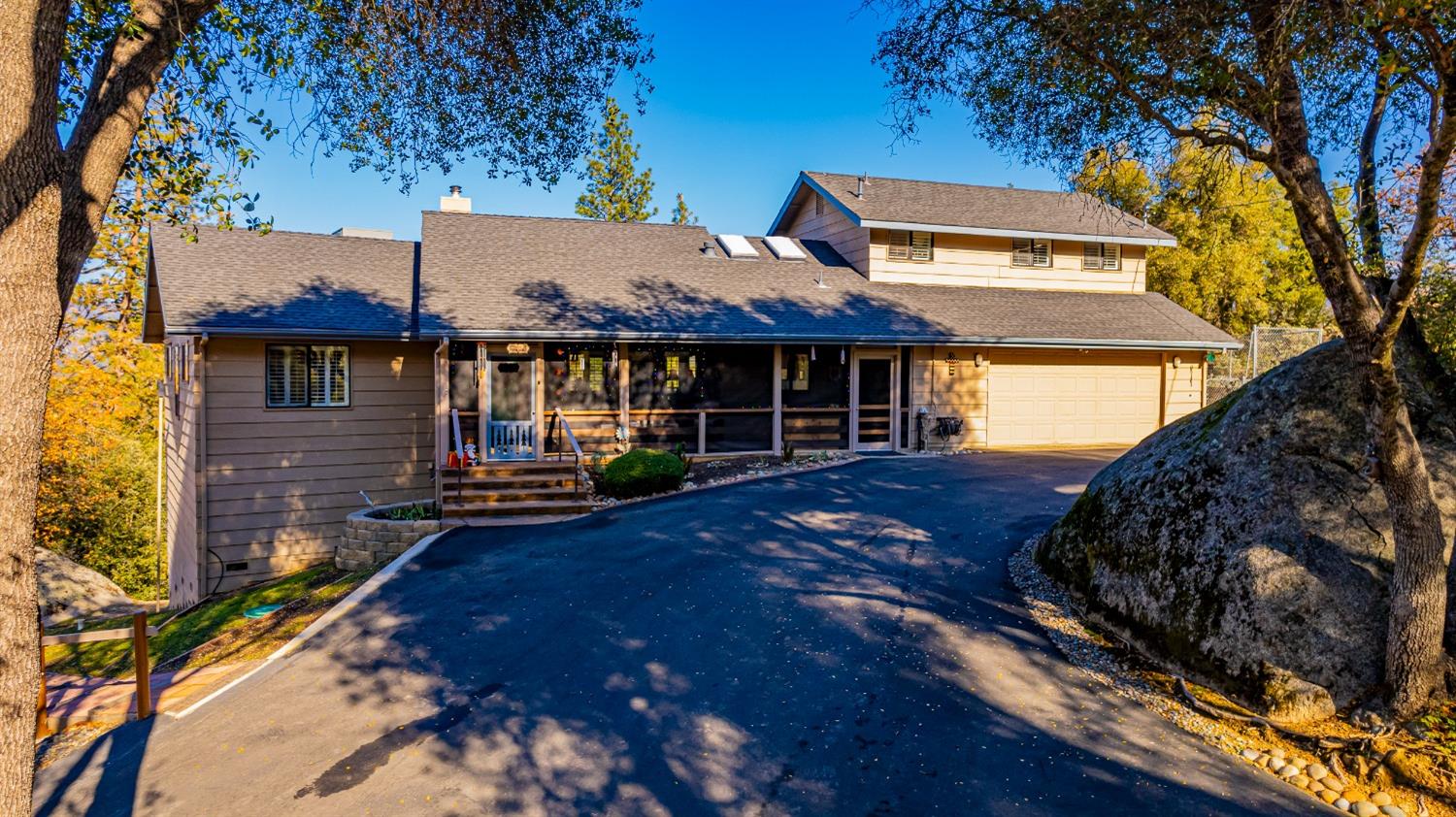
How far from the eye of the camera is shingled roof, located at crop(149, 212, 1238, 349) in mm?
14367

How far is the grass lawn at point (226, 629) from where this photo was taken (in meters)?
8.36

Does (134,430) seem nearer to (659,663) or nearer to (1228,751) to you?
(659,663)

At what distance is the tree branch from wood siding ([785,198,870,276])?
1666cm

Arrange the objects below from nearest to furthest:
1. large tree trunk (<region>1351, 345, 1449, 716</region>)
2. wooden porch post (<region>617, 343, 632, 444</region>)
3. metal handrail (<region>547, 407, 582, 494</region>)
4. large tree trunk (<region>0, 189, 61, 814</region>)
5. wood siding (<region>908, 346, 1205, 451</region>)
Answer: large tree trunk (<region>0, 189, 61, 814</region>) < large tree trunk (<region>1351, 345, 1449, 716</region>) < metal handrail (<region>547, 407, 582, 494</region>) < wooden porch post (<region>617, 343, 632, 444</region>) < wood siding (<region>908, 346, 1205, 451</region>)

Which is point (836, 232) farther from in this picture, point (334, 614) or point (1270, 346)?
point (334, 614)

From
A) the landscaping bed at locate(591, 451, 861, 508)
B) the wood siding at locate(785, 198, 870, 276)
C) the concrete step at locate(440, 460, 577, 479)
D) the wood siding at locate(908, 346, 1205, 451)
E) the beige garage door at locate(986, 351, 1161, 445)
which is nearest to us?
the concrete step at locate(440, 460, 577, 479)

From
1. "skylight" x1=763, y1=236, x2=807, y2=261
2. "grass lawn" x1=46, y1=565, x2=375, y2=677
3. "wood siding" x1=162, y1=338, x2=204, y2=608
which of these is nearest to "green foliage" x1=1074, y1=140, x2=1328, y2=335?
"skylight" x1=763, y1=236, x2=807, y2=261

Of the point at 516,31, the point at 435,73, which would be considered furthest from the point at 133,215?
the point at 516,31

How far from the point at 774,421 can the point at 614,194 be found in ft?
75.1

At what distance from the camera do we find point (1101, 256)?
2200cm

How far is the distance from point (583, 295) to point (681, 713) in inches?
483

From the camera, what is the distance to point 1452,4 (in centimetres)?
498

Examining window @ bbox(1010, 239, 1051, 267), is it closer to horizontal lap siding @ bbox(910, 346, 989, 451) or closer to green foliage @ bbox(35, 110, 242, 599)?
horizontal lap siding @ bbox(910, 346, 989, 451)

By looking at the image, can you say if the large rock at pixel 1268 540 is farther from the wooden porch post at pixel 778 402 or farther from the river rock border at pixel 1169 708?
the wooden porch post at pixel 778 402
